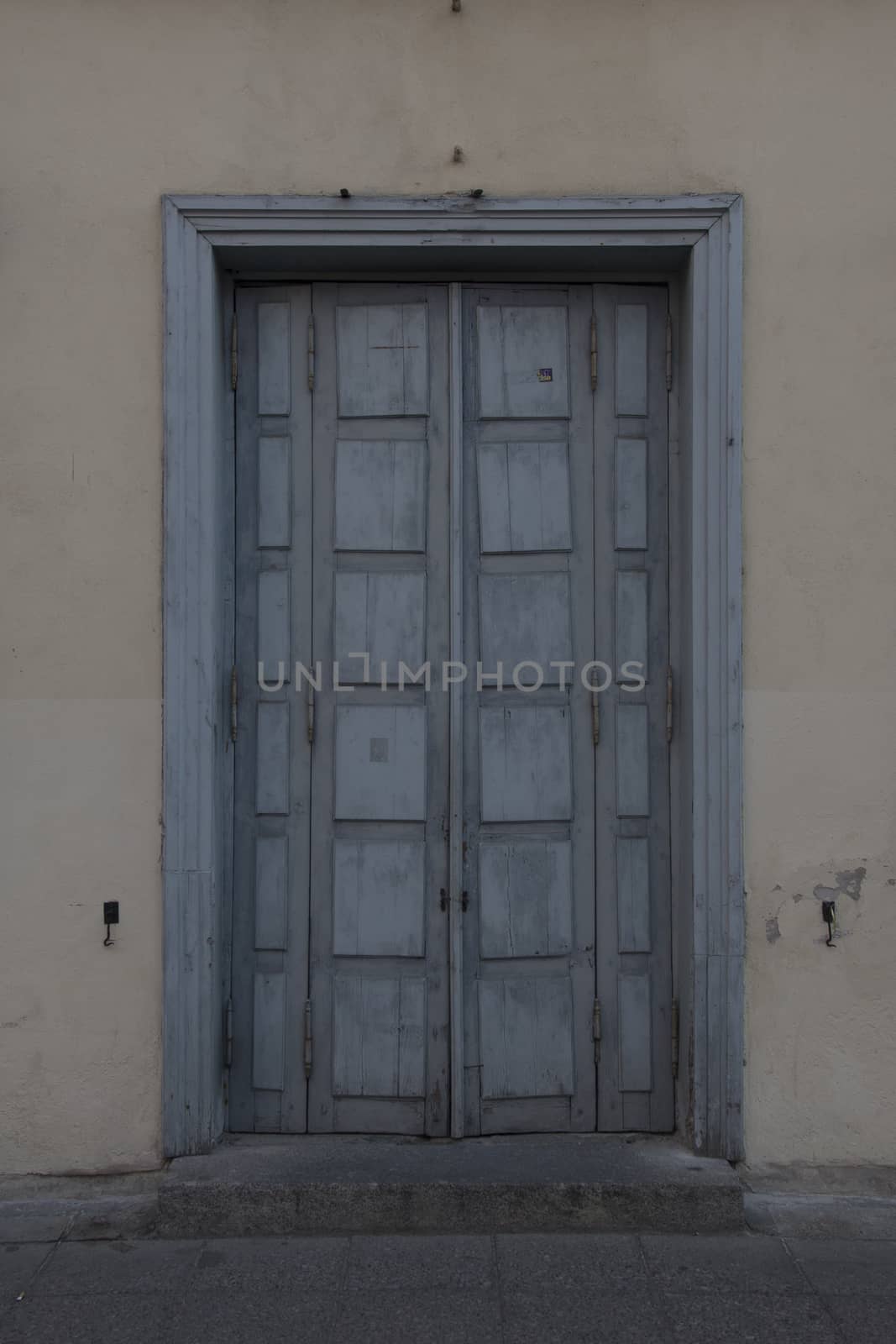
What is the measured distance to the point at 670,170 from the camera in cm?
371

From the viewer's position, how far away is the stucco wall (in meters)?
3.68

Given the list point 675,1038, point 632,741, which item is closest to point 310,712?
point 632,741

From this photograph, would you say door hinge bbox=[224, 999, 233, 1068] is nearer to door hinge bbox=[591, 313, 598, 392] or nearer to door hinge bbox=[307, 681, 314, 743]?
door hinge bbox=[307, 681, 314, 743]

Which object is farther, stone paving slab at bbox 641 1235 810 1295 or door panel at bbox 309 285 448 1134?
door panel at bbox 309 285 448 1134

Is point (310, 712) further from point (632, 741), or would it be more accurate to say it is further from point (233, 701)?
point (632, 741)

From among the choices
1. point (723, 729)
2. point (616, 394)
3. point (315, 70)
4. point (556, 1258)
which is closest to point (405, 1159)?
point (556, 1258)

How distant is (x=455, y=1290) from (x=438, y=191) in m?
3.38

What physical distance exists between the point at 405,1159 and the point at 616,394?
268cm

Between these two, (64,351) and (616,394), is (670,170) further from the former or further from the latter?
(64,351)

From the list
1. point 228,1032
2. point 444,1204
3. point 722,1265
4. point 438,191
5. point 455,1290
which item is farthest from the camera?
point 228,1032

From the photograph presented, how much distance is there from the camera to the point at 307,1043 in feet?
12.6

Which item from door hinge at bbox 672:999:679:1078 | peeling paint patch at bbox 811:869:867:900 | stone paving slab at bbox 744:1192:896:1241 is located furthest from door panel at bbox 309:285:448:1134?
peeling paint patch at bbox 811:869:867:900

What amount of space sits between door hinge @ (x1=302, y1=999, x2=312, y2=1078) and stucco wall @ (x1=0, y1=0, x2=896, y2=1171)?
498 mm

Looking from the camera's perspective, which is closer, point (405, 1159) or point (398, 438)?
point (405, 1159)
